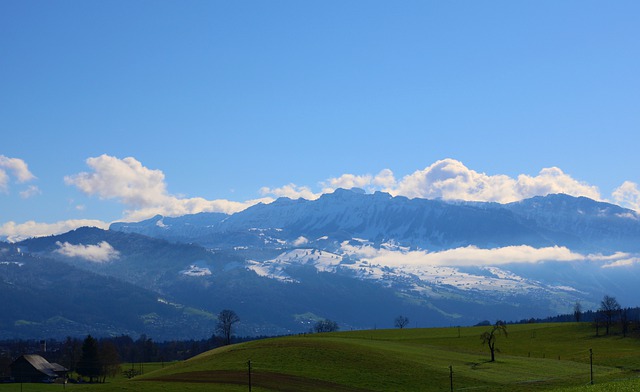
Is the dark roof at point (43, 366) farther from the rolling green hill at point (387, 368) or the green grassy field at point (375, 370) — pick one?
the rolling green hill at point (387, 368)

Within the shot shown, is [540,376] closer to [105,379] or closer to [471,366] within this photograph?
[471,366]

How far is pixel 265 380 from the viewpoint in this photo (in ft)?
364

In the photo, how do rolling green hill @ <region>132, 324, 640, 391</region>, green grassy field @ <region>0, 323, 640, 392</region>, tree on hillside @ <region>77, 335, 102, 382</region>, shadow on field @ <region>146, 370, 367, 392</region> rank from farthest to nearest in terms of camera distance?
tree on hillside @ <region>77, 335, 102, 382</region>
rolling green hill @ <region>132, 324, 640, 391</region>
green grassy field @ <region>0, 323, 640, 392</region>
shadow on field @ <region>146, 370, 367, 392</region>

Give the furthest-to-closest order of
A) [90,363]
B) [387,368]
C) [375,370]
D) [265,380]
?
[90,363] → [387,368] → [375,370] → [265,380]

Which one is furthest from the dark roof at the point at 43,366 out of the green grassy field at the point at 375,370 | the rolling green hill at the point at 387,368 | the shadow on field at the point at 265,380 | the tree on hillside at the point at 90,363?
the shadow on field at the point at 265,380

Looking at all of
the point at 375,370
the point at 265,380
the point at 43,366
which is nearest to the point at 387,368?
the point at 375,370

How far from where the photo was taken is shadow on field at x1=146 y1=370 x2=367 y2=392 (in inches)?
4218

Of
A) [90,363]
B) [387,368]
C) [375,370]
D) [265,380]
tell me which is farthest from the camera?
[90,363]

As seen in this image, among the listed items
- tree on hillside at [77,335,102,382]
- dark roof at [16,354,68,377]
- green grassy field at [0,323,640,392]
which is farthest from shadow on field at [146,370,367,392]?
dark roof at [16,354,68,377]

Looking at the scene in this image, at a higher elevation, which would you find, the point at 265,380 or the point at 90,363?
the point at 265,380

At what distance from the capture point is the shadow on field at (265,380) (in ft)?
351

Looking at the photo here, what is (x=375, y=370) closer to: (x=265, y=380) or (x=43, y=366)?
(x=265, y=380)

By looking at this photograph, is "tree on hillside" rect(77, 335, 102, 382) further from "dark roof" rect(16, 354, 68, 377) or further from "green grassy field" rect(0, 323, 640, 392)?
"green grassy field" rect(0, 323, 640, 392)

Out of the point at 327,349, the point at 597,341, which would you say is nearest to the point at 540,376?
the point at 327,349
